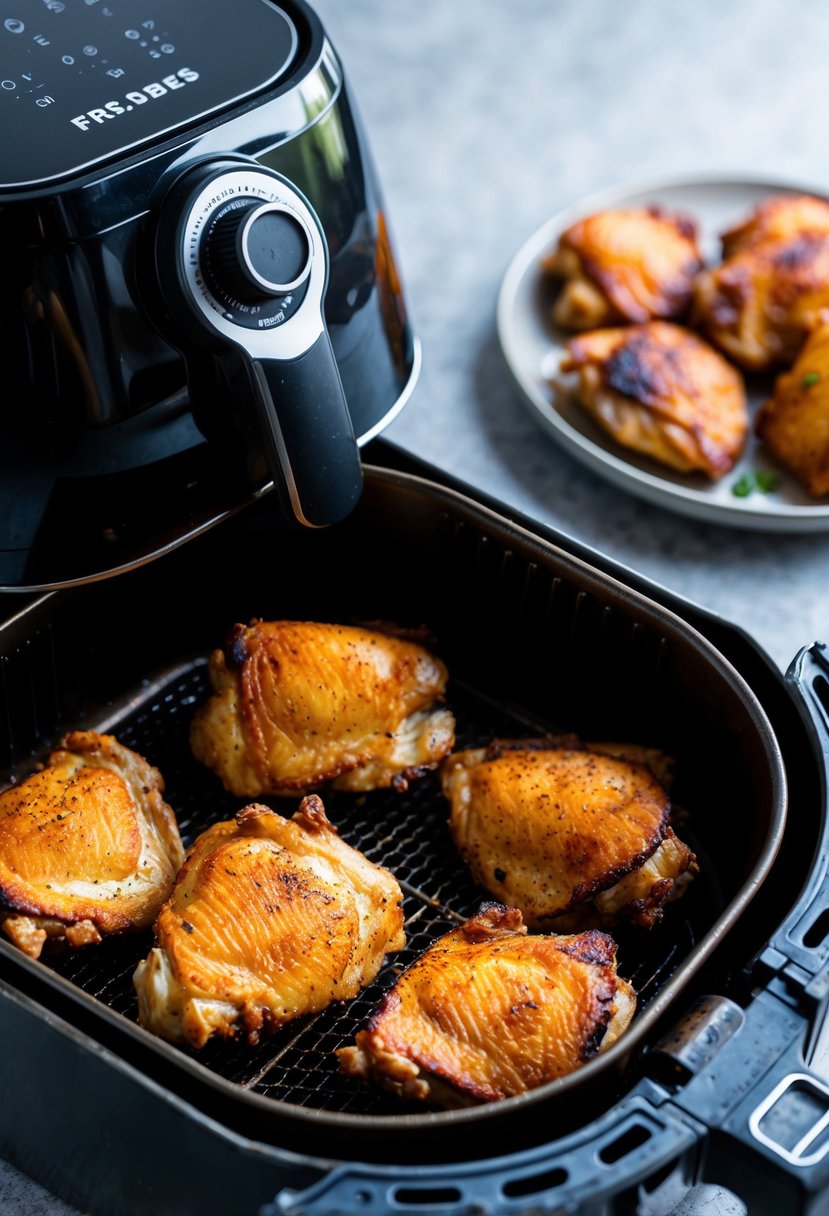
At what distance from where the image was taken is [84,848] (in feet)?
4.42

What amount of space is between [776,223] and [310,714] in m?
1.20

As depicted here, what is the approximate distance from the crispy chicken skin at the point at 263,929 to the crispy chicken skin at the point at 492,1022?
8 centimetres

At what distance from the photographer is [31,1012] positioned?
1089 millimetres

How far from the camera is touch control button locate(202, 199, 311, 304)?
1.18 m

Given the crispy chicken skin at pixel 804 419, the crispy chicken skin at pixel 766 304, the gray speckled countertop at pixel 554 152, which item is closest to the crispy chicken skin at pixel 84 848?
the gray speckled countertop at pixel 554 152

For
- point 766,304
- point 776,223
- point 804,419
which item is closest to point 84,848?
point 804,419

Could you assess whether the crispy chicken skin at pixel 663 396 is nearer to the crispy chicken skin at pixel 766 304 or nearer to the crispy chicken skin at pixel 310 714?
the crispy chicken skin at pixel 766 304

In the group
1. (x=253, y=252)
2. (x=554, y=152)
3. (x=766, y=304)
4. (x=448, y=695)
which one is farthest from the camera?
(x=554, y=152)

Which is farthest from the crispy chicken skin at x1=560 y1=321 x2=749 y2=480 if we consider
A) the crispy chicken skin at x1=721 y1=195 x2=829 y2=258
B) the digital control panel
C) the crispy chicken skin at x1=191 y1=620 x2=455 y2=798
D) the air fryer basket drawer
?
the digital control panel

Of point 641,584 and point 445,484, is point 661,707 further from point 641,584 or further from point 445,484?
point 445,484

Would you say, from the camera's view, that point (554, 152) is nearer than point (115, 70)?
No

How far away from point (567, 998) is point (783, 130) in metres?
1.93

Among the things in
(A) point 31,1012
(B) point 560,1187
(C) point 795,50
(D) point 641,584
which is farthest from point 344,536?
(C) point 795,50

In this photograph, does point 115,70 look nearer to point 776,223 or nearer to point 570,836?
point 570,836
